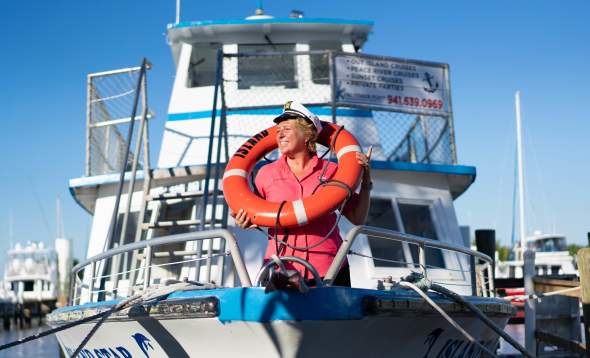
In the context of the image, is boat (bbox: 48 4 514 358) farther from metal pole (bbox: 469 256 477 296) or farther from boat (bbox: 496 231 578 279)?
boat (bbox: 496 231 578 279)

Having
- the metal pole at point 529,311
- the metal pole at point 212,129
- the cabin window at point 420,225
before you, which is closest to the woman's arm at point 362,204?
the metal pole at point 212,129

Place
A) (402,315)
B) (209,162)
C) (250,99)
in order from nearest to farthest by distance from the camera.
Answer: (402,315) → (209,162) → (250,99)

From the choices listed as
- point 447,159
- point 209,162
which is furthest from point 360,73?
point 209,162

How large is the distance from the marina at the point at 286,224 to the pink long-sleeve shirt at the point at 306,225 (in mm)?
12

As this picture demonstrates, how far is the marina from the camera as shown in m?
4.52

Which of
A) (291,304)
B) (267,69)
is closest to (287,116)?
(291,304)

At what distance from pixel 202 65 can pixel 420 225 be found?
13.6 ft

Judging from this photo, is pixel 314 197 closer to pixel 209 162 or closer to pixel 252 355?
pixel 252 355

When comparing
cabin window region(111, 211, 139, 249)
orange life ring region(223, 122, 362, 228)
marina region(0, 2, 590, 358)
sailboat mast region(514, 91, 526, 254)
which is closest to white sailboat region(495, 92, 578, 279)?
sailboat mast region(514, 91, 526, 254)

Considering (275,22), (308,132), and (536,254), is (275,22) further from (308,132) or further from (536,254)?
(536,254)

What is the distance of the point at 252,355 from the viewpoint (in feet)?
14.9

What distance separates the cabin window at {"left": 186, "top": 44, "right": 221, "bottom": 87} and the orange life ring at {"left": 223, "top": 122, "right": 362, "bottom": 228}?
5575mm

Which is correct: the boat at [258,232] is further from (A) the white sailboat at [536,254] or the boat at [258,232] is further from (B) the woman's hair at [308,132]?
(A) the white sailboat at [536,254]

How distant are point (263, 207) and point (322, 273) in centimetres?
54
